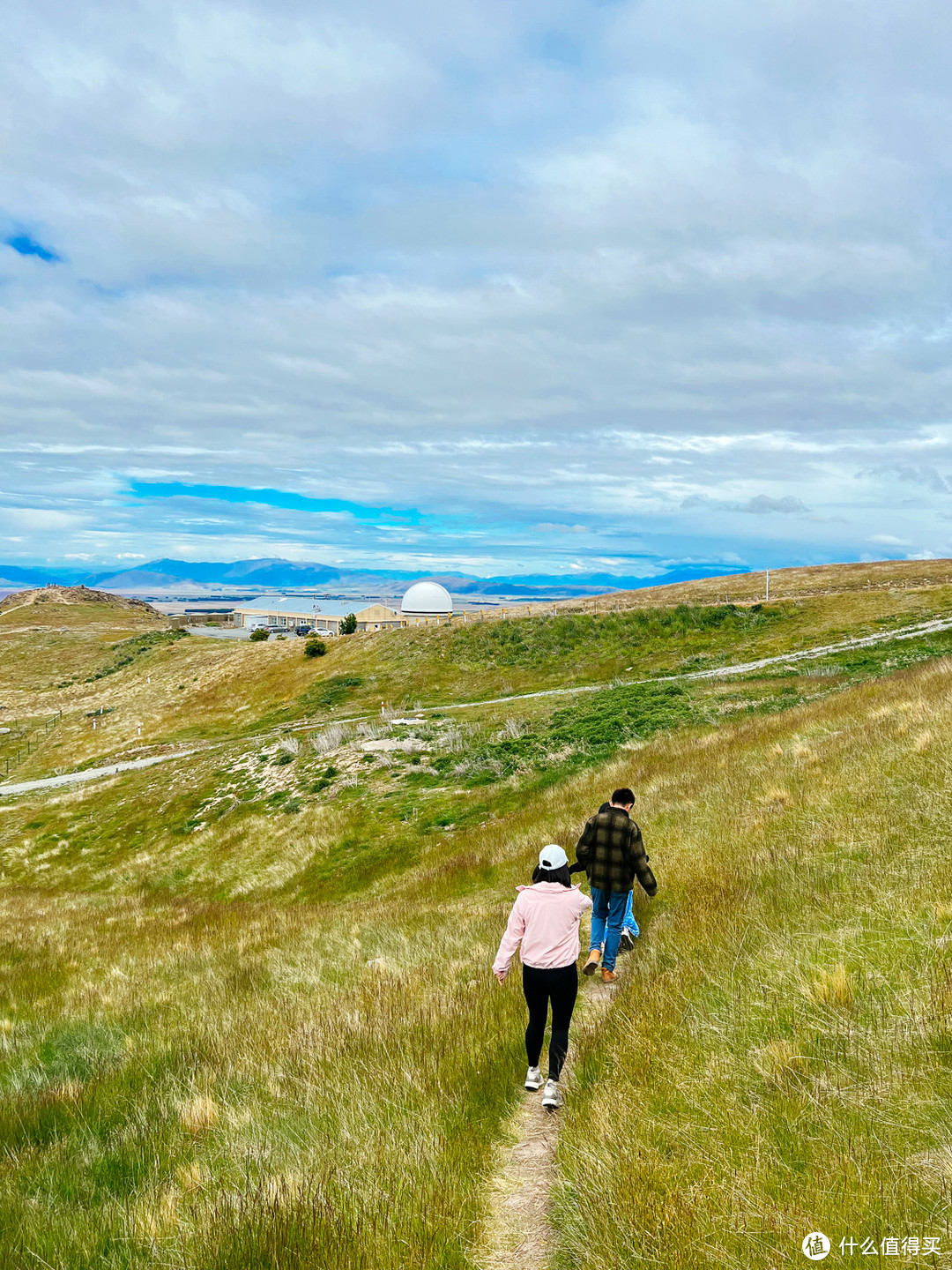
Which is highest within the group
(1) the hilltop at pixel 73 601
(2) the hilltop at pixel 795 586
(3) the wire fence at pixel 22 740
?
(2) the hilltop at pixel 795 586

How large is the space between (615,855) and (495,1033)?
2.26 metres

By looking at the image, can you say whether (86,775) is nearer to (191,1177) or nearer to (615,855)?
(615,855)

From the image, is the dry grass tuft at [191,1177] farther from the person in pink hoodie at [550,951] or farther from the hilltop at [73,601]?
the hilltop at [73,601]

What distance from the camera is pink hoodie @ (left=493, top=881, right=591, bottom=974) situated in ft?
18.5

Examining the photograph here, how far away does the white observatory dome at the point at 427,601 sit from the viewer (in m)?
129

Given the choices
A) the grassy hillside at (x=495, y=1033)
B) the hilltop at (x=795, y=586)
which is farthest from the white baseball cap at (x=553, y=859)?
the hilltop at (x=795, y=586)

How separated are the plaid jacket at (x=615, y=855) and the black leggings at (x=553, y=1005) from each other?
179 cm

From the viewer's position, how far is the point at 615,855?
7414mm

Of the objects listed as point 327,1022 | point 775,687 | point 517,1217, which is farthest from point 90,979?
point 775,687

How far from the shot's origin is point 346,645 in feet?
199

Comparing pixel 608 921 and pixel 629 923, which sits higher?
pixel 608 921

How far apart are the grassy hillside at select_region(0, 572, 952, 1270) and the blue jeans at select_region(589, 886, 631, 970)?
38 cm

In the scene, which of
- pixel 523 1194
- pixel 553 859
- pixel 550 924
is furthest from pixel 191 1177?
pixel 553 859

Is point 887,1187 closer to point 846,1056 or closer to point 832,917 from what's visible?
point 846,1056
